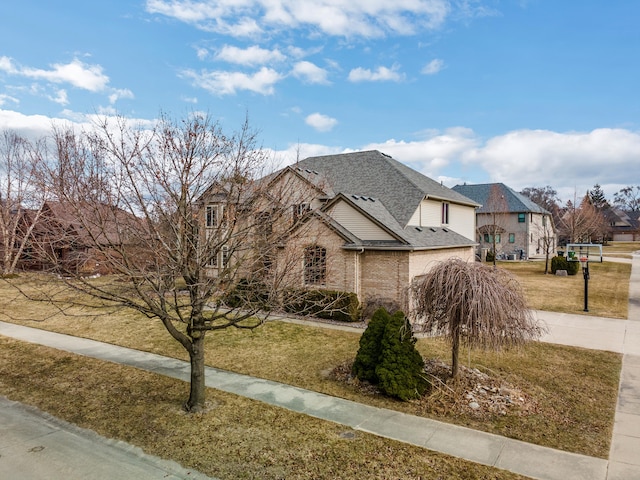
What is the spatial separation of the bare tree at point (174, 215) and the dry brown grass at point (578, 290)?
15.5 metres

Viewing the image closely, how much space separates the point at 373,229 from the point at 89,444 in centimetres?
1349

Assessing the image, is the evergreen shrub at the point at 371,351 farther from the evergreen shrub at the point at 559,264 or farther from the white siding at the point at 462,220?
the evergreen shrub at the point at 559,264

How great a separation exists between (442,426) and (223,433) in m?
4.06

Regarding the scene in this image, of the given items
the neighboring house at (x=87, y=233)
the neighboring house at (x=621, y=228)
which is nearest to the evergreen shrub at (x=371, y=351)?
the neighboring house at (x=87, y=233)

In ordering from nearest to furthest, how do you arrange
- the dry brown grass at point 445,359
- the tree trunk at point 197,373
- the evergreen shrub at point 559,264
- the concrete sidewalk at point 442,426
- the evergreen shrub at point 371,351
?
the concrete sidewalk at point 442,426 → the dry brown grass at point 445,359 → the tree trunk at point 197,373 → the evergreen shrub at point 371,351 → the evergreen shrub at point 559,264

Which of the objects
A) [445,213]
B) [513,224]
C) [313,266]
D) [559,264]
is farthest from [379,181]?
[513,224]

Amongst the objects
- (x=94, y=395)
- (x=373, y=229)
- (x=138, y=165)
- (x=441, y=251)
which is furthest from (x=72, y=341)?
(x=441, y=251)

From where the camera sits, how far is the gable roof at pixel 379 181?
20.9 m

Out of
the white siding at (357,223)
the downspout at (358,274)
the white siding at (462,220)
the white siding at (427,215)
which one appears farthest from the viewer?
the white siding at (462,220)

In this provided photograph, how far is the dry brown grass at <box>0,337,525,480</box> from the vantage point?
631 centimetres

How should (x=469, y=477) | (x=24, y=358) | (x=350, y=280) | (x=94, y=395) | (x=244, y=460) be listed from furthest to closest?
(x=350, y=280) < (x=24, y=358) < (x=94, y=395) < (x=244, y=460) < (x=469, y=477)

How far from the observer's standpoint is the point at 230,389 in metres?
9.66

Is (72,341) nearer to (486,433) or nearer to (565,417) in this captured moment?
(486,433)

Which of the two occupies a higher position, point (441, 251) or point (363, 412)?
point (441, 251)
